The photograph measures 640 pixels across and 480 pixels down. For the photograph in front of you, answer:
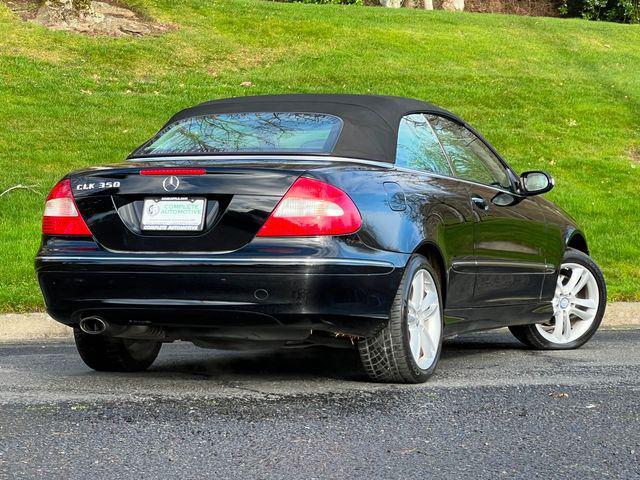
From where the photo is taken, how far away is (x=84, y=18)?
23547 millimetres

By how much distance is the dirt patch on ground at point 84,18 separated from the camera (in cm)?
2342

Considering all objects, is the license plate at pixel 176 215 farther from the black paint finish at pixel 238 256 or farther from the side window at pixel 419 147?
the side window at pixel 419 147

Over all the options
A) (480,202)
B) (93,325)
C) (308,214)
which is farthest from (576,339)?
(93,325)

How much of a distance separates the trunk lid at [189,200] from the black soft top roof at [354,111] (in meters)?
0.46

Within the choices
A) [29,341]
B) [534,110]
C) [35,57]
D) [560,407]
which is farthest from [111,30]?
[560,407]

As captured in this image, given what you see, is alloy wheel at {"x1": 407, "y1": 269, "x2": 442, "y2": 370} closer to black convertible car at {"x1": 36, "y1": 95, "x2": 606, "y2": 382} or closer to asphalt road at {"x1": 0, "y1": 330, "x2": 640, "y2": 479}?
black convertible car at {"x1": 36, "y1": 95, "x2": 606, "y2": 382}

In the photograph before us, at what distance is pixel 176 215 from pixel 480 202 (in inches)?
78.2

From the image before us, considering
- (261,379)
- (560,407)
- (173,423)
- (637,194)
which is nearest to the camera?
(173,423)

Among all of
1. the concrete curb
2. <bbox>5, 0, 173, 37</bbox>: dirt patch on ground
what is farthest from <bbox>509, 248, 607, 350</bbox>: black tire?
<bbox>5, 0, 173, 37</bbox>: dirt patch on ground

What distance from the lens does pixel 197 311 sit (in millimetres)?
5461

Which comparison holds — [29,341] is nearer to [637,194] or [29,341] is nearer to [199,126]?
[199,126]

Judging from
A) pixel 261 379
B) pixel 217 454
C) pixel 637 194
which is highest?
pixel 217 454

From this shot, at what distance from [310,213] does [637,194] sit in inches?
424

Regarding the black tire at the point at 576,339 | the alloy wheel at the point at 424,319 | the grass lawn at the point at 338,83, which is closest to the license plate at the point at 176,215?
the alloy wheel at the point at 424,319
